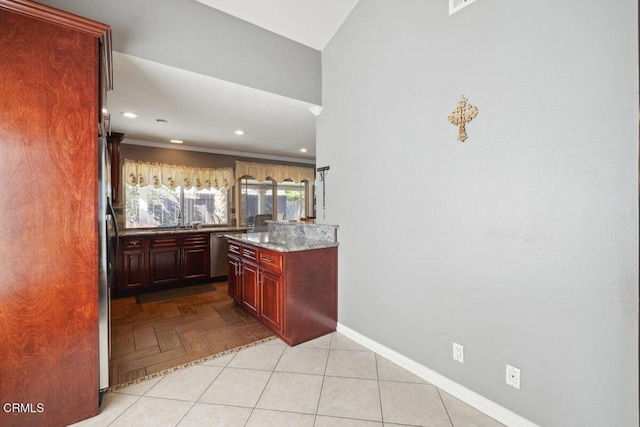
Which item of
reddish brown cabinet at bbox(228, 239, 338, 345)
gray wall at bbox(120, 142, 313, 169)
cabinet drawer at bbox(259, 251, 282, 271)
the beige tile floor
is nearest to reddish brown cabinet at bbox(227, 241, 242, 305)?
reddish brown cabinet at bbox(228, 239, 338, 345)

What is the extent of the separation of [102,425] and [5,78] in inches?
77.7

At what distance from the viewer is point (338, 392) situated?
1.98 m

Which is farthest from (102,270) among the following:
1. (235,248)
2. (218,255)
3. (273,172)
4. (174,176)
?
(273,172)

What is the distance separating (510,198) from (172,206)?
5.06 m

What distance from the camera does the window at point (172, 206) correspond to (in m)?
4.70

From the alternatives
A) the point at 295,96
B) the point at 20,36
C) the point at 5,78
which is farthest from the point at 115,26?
the point at 295,96

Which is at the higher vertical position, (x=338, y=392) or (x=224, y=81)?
(x=224, y=81)

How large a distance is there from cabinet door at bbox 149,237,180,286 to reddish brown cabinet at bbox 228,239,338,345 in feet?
5.98

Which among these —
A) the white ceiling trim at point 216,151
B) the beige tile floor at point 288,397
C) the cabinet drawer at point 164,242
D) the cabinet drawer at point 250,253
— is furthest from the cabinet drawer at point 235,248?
the white ceiling trim at point 216,151

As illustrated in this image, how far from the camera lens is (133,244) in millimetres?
4066

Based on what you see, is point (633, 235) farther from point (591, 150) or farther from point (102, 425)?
point (102, 425)

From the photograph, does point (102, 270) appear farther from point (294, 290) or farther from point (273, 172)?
point (273, 172)

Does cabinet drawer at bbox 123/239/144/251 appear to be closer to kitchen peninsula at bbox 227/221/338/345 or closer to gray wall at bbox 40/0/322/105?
kitchen peninsula at bbox 227/221/338/345

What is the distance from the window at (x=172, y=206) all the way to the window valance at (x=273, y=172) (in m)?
0.56
